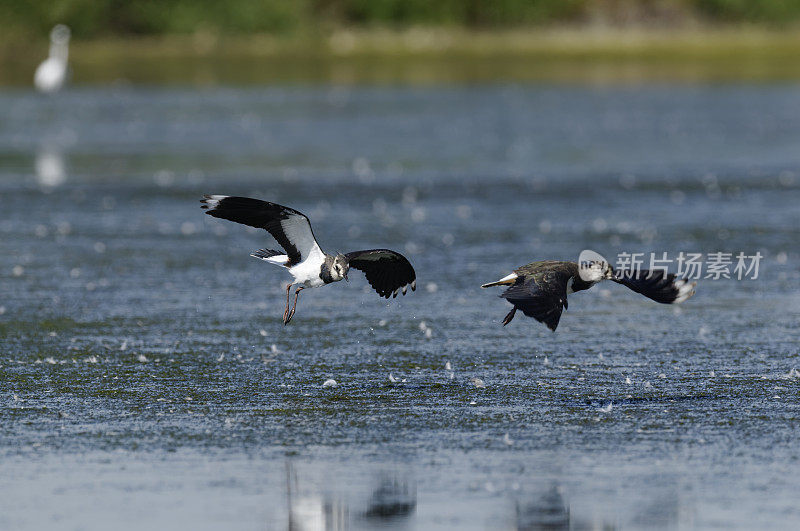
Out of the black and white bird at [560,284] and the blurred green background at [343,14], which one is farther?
the blurred green background at [343,14]

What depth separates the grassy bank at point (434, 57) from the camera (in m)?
44.0

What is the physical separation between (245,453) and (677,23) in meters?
52.9

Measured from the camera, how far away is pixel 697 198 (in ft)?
61.4

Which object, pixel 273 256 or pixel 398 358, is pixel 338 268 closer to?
pixel 273 256

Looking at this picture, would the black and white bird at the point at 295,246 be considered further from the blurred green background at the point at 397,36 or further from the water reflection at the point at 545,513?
the blurred green background at the point at 397,36

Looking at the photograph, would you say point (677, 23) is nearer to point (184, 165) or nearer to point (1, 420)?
point (184, 165)

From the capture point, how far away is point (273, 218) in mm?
9242

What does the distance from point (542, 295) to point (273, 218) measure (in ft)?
5.47

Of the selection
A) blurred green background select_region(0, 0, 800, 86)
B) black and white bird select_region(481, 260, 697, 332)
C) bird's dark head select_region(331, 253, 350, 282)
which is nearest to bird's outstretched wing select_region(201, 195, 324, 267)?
bird's dark head select_region(331, 253, 350, 282)

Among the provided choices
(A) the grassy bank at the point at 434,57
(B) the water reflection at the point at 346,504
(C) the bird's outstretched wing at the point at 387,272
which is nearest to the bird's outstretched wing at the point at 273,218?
(C) the bird's outstretched wing at the point at 387,272

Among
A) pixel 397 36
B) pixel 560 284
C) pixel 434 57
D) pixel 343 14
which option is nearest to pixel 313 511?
pixel 560 284

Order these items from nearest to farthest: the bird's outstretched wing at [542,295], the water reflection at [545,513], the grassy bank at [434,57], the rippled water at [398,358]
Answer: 1. the water reflection at [545,513]
2. the rippled water at [398,358]
3. the bird's outstretched wing at [542,295]
4. the grassy bank at [434,57]

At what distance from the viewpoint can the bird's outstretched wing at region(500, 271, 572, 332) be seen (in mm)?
8562

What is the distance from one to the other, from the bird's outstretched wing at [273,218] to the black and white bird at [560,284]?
1135mm
